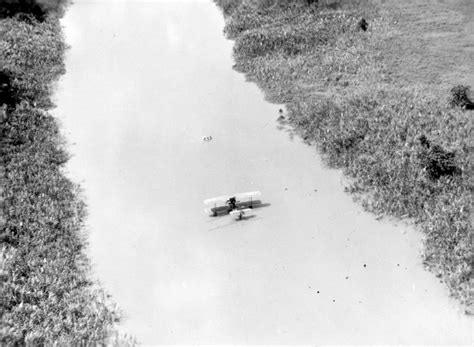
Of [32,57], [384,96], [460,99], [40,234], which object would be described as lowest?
[40,234]

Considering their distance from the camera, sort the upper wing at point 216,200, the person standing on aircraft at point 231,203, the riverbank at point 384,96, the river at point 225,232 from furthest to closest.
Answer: the upper wing at point 216,200
the person standing on aircraft at point 231,203
the riverbank at point 384,96
the river at point 225,232

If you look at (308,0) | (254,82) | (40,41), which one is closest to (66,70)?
(40,41)

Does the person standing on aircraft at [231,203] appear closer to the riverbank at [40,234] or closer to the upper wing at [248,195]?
the upper wing at [248,195]

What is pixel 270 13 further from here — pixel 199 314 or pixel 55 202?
pixel 199 314

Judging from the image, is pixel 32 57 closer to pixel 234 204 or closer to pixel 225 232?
pixel 234 204

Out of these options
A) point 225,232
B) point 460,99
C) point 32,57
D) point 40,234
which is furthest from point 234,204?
point 32,57

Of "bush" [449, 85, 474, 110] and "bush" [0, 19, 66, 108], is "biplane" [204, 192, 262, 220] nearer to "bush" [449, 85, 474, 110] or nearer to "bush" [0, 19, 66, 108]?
"bush" [449, 85, 474, 110]

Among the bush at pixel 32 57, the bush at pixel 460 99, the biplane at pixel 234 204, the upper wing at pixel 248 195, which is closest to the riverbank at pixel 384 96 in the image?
the bush at pixel 460 99
